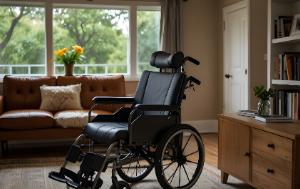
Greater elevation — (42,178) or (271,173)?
(271,173)

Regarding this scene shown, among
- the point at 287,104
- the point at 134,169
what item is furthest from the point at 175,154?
the point at 287,104

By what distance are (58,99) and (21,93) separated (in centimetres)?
52

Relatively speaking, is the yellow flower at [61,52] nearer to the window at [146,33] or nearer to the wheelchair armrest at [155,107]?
the window at [146,33]

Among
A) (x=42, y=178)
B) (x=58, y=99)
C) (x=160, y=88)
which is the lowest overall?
(x=42, y=178)

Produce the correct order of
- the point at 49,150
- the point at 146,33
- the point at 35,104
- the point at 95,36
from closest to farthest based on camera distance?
the point at 49,150 → the point at 35,104 → the point at 95,36 → the point at 146,33

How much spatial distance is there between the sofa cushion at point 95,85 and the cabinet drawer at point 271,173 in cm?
254

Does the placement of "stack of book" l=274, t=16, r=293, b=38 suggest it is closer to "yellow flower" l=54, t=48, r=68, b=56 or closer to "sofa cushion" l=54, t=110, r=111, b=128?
"sofa cushion" l=54, t=110, r=111, b=128

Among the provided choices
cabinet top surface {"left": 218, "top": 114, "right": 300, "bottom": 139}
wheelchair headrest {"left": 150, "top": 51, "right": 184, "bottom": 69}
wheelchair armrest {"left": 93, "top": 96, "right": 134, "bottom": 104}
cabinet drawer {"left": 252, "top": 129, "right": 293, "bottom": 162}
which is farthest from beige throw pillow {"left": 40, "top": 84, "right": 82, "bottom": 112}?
cabinet drawer {"left": 252, "top": 129, "right": 293, "bottom": 162}

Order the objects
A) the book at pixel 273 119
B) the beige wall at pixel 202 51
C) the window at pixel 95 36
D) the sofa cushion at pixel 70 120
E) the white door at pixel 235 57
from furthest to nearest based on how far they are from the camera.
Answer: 1. the beige wall at pixel 202 51
2. the window at pixel 95 36
3. the white door at pixel 235 57
4. the sofa cushion at pixel 70 120
5. the book at pixel 273 119

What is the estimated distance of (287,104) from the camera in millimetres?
3721

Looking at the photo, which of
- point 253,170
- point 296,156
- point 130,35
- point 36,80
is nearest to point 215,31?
point 130,35

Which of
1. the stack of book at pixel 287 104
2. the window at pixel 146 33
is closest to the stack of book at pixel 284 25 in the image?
the stack of book at pixel 287 104

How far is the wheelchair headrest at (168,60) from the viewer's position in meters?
3.54

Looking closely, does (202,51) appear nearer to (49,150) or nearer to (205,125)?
(205,125)
